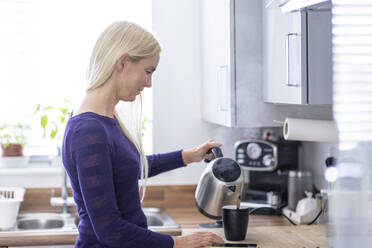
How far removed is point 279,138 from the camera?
287cm

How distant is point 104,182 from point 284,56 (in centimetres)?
94

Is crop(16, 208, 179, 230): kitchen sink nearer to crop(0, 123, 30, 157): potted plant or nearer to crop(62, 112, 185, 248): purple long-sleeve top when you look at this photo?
crop(0, 123, 30, 157): potted plant

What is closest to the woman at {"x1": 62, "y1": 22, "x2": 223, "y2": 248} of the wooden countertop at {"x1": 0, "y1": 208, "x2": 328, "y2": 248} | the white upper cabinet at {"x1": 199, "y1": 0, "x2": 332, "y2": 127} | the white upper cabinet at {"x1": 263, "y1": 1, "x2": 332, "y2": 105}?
the wooden countertop at {"x1": 0, "y1": 208, "x2": 328, "y2": 248}

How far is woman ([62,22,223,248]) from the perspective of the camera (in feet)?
4.76

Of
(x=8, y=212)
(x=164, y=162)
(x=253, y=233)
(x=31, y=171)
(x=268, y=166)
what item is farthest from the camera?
(x=31, y=171)

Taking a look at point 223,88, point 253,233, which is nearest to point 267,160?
point 223,88

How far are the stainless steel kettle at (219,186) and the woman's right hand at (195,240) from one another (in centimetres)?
23

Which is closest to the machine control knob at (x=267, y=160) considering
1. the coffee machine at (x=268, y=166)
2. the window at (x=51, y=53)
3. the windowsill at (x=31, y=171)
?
the coffee machine at (x=268, y=166)

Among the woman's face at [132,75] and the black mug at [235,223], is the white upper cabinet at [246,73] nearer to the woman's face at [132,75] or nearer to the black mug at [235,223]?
the black mug at [235,223]

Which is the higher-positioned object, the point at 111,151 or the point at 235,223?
the point at 111,151

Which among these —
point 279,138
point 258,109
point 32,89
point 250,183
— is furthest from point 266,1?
point 32,89

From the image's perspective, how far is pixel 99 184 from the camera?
4.74 ft

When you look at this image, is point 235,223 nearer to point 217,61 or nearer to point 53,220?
point 217,61

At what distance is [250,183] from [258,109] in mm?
670
